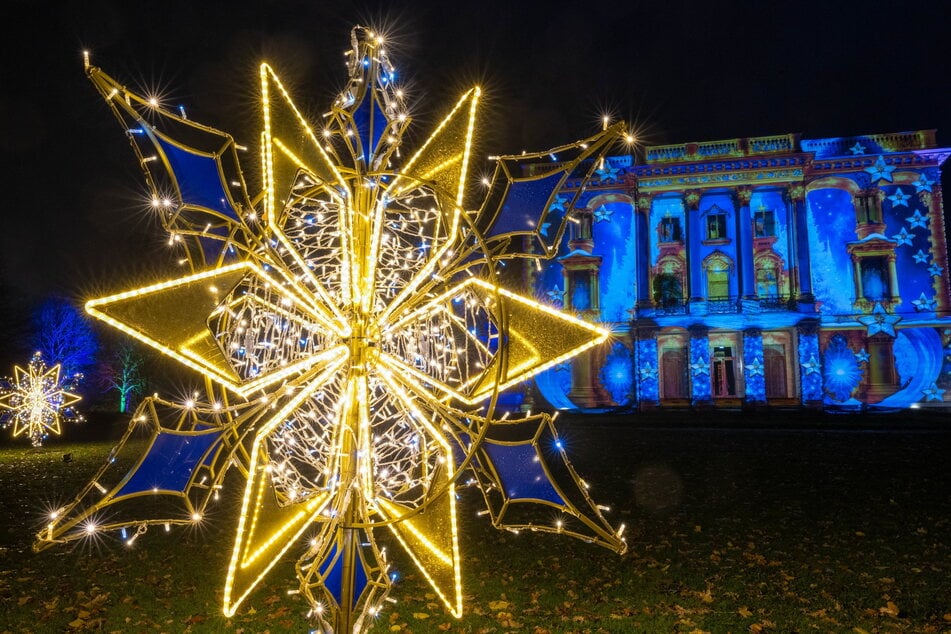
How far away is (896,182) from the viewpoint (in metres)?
29.3

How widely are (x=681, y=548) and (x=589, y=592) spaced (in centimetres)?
188

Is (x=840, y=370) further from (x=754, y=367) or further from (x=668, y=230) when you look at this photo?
(x=668, y=230)

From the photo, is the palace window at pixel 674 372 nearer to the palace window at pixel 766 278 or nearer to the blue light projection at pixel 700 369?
the blue light projection at pixel 700 369

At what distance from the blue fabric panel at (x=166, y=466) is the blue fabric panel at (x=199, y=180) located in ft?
3.18

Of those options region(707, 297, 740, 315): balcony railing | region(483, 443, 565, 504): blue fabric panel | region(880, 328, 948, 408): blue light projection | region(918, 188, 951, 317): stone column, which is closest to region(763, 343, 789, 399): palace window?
region(707, 297, 740, 315): balcony railing

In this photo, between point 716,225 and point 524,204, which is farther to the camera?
point 716,225

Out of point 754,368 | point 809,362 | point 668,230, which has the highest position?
point 668,230

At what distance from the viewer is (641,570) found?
621 centimetres

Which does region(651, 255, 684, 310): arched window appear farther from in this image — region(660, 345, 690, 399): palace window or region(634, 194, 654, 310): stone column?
region(660, 345, 690, 399): palace window

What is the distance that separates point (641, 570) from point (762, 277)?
27823 millimetres

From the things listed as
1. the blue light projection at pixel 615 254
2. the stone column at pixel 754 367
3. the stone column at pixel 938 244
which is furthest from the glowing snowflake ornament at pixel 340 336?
the stone column at pixel 938 244

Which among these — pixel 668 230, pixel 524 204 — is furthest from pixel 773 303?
pixel 524 204

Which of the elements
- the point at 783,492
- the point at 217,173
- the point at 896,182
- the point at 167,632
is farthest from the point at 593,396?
the point at 217,173

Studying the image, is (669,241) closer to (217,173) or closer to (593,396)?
(593,396)
